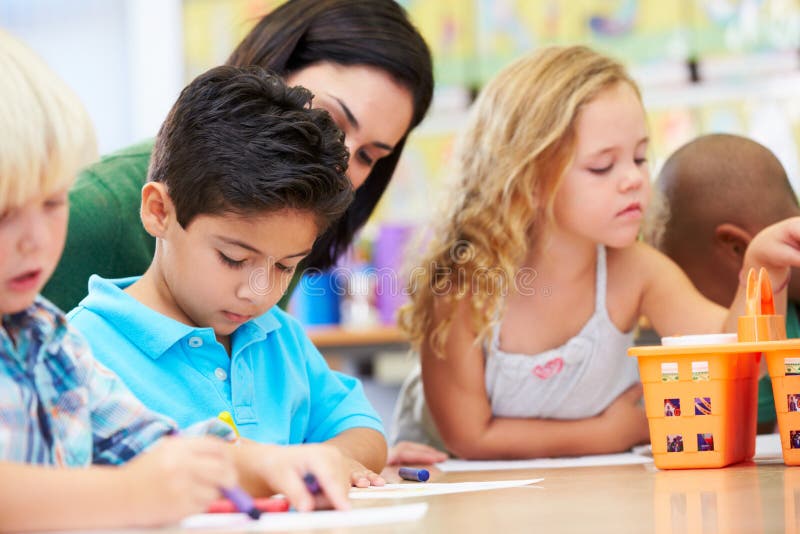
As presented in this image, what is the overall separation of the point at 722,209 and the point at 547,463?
641 mm

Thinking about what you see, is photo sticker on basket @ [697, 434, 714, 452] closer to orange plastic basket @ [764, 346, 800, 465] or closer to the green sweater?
orange plastic basket @ [764, 346, 800, 465]

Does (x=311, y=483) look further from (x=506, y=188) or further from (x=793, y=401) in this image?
(x=506, y=188)

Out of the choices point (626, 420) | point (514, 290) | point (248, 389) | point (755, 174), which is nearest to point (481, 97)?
point (514, 290)

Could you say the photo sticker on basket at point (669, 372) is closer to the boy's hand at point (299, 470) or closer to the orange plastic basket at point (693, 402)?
the orange plastic basket at point (693, 402)

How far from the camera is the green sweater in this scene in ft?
4.78

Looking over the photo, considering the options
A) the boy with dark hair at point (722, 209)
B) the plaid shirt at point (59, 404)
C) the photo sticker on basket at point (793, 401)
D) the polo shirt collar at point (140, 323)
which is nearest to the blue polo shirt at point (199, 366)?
the polo shirt collar at point (140, 323)

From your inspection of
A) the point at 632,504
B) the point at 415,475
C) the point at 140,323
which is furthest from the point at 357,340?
the point at 632,504

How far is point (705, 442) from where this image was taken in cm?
120

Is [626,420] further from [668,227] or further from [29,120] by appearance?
[29,120]

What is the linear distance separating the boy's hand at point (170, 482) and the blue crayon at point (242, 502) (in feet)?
0.13

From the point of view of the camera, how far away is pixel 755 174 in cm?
178

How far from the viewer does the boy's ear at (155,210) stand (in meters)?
1.17

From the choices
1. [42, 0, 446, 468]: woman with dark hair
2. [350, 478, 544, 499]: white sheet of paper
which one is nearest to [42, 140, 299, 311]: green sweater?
[42, 0, 446, 468]: woman with dark hair

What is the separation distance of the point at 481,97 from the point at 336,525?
1.18m
